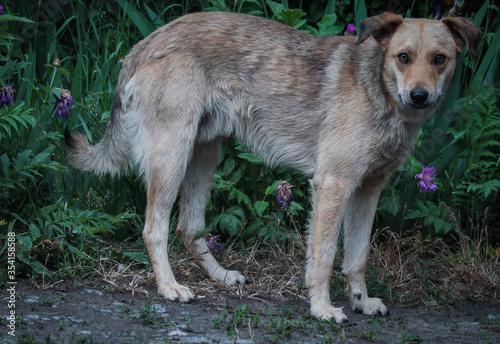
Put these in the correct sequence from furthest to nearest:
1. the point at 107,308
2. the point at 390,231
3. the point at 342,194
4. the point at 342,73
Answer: the point at 390,231 < the point at 342,73 < the point at 342,194 < the point at 107,308

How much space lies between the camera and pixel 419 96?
12.2 feet

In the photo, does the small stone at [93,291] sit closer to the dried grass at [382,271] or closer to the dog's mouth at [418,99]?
the dried grass at [382,271]

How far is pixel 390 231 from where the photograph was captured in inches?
193

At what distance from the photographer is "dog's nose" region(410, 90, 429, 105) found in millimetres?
3709

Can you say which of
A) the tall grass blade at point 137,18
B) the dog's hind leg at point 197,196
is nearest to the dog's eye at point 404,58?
the dog's hind leg at point 197,196

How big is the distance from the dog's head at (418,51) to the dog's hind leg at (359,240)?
2.29ft

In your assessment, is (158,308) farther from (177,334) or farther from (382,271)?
(382,271)

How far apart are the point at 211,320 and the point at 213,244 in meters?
1.27

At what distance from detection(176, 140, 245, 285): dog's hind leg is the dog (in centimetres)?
3

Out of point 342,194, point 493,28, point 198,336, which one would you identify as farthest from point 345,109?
point 493,28

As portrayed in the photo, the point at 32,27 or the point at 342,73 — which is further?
the point at 32,27

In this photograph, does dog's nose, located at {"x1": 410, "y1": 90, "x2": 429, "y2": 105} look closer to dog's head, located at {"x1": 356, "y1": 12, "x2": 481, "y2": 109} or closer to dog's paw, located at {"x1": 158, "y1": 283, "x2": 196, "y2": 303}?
dog's head, located at {"x1": 356, "y1": 12, "x2": 481, "y2": 109}

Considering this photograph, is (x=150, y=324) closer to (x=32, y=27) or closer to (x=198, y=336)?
(x=198, y=336)

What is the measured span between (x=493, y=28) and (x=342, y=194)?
10.4 feet
